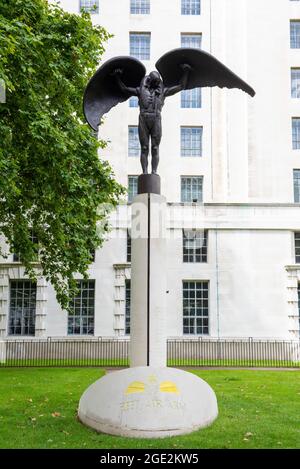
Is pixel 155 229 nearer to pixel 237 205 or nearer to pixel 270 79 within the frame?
pixel 237 205

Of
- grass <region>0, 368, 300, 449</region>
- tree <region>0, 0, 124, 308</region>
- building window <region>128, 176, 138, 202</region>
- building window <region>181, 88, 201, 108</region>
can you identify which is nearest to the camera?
grass <region>0, 368, 300, 449</region>

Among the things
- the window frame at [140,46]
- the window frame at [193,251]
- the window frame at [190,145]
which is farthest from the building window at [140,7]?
the window frame at [193,251]

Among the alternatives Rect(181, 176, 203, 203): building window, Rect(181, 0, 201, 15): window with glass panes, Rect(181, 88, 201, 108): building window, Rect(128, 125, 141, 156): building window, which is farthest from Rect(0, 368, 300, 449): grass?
Rect(181, 0, 201, 15): window with glass panes

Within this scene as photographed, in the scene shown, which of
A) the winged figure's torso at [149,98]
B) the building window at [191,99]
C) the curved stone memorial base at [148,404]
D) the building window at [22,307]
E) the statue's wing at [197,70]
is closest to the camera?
the curved stone memorial base at [148,404]

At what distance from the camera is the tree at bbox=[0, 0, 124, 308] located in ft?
44.7

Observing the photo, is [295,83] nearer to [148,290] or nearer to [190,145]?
[190,145]

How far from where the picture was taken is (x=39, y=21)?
50.4 feet

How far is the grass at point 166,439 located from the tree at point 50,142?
493 cm

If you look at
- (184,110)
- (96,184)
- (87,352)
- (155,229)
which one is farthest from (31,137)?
(184,110)

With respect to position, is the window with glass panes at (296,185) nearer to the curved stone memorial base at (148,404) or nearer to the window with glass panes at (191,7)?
the window with glass panes at (191,7)

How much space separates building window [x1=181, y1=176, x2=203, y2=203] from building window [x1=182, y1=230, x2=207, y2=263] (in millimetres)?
2080

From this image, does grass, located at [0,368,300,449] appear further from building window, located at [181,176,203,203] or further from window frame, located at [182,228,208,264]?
building window, located at [181,176,203,203]

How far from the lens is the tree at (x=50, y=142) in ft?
44.7
